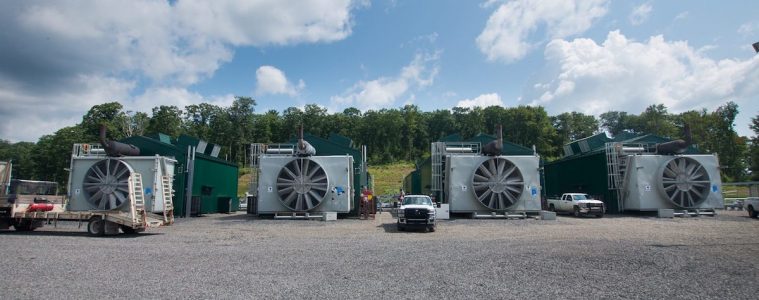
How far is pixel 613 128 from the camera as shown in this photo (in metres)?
120

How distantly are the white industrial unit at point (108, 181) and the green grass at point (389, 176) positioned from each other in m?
33.0

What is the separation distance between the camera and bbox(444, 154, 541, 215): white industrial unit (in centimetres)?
2609

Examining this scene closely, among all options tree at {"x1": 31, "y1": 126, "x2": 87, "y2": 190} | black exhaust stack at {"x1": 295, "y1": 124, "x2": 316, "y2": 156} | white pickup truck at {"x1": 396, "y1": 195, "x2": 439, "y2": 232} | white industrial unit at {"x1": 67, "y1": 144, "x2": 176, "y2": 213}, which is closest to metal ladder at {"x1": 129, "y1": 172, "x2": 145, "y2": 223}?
white industrial unit at {"x1": 67, "y1": 144, "x2": 176, "y2": 213}

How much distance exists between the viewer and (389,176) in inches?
3029

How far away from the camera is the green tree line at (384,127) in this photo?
217 feet

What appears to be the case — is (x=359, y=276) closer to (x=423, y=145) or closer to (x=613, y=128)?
(x=423, y=145)

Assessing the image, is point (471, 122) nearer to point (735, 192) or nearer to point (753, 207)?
point (735, 192)

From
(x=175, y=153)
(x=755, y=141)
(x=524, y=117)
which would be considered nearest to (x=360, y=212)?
(x=175, y=153)

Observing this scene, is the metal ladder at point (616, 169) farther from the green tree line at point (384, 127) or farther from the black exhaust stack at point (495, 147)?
the green tree line at point (384, 127)

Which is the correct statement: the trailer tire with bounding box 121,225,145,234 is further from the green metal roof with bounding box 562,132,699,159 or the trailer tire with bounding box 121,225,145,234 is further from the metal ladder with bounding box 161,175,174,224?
the green metal roof with bounding box 562,132,699,159

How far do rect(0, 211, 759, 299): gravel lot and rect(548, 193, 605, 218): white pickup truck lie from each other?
11.1 metres

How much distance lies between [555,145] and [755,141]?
51057mm

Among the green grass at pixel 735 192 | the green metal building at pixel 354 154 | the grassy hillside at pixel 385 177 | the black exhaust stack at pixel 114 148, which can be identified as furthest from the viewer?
the grassy hillside at pixel 385 177

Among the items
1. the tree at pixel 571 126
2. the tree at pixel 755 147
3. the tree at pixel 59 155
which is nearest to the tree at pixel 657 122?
the tree at pixel 571 126
